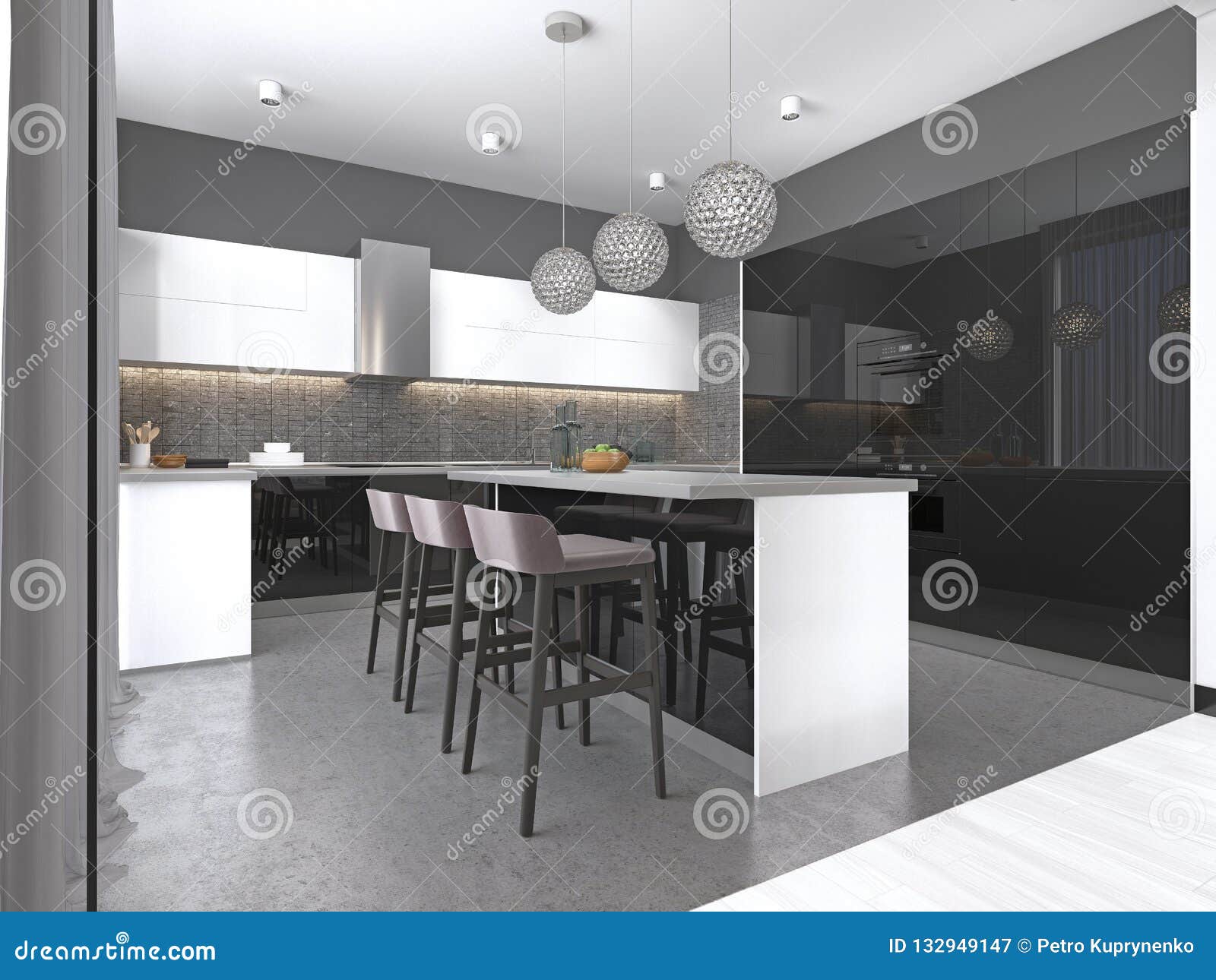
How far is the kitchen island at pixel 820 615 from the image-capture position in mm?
2066

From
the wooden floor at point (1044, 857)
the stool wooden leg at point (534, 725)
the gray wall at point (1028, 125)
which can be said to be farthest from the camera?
the gray wall at point (1028, 125)

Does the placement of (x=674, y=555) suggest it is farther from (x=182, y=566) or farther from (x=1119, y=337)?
(x=182, y=566)

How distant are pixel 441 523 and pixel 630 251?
147 centimetres

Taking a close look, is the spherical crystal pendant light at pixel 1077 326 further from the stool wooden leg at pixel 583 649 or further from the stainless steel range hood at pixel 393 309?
the stainless steel range hood at pixel 393 309

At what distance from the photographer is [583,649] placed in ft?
8.85

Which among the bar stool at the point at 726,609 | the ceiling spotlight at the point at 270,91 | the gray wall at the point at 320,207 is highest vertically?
the ceiling spotlight at the point at 270,91

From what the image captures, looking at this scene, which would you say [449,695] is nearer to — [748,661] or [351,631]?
[748,661]

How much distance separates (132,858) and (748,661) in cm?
160

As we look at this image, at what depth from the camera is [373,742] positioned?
2436 millimetres

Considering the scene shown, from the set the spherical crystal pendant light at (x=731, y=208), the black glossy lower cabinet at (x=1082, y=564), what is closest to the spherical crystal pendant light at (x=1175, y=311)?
the black glossy lower cabinet at (x=1082, y=564)

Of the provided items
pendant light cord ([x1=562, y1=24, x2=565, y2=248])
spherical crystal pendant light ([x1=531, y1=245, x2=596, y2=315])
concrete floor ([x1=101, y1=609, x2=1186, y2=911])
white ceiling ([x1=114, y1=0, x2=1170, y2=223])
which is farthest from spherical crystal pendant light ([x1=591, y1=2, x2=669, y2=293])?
concrete floor ([x1=101, y1=609, x2=1186, y2=911])

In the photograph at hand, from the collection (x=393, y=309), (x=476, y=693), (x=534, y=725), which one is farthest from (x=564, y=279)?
(x=534, y=725)

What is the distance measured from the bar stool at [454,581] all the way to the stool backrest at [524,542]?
1.04ft
